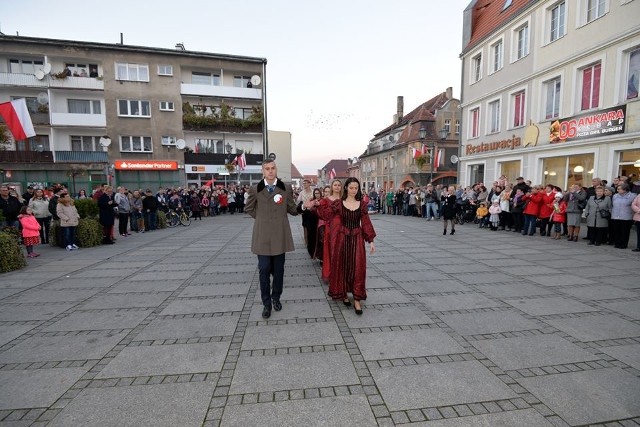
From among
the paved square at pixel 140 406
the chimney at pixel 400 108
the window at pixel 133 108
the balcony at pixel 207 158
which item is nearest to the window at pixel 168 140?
the balcony at pixel 207 158

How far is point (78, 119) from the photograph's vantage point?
1125 inches

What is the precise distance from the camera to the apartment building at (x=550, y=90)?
12070mm

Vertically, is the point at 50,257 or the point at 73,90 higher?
the point at 73,90

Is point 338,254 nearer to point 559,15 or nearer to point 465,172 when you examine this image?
point 559,15

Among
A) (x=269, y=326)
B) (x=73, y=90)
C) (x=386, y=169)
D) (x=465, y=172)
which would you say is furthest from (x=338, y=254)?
(x=386, y=169)

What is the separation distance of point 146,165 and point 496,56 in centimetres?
2717

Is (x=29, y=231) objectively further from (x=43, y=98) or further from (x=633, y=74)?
(x=43, y=98)

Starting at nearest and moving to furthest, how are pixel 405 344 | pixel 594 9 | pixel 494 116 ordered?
pixel 405 344, pixel 594 9, pixel 494 116

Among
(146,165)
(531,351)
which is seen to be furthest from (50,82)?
(531,351)

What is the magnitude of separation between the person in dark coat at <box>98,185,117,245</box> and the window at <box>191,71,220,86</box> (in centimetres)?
2395

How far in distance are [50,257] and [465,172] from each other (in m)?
21.1

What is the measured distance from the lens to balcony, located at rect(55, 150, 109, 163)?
28312 mm

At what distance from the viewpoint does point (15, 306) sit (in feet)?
17.0

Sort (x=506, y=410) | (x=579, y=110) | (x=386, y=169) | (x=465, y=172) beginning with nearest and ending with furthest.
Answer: (x=506, y=410)
(x=579, y=110)
(x=465, y=172)
(x=386, y=169)
